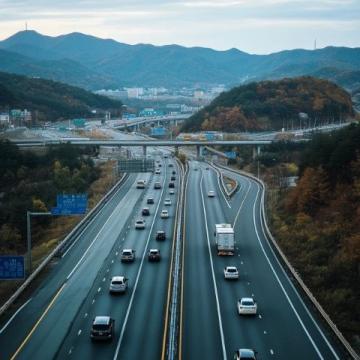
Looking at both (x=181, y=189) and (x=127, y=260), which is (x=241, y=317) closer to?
(x=127, y=260)

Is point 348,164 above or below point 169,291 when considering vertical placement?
above

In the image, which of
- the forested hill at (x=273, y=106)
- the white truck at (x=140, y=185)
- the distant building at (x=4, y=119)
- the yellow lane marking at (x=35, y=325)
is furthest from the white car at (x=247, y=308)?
the distant building at (x=4, y=119)

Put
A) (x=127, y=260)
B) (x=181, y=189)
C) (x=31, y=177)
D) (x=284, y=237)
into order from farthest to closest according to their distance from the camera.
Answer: (x=31, y=177) → (x=181, y=189) → (x=284, y=237) → (x=127, y=260)

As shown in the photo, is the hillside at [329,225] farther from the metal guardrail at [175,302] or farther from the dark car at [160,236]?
the dark car at [160,236]

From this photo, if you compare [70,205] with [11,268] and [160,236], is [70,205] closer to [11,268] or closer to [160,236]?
[160,236]

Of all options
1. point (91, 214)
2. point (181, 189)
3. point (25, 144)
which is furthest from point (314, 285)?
point (25, 144)
